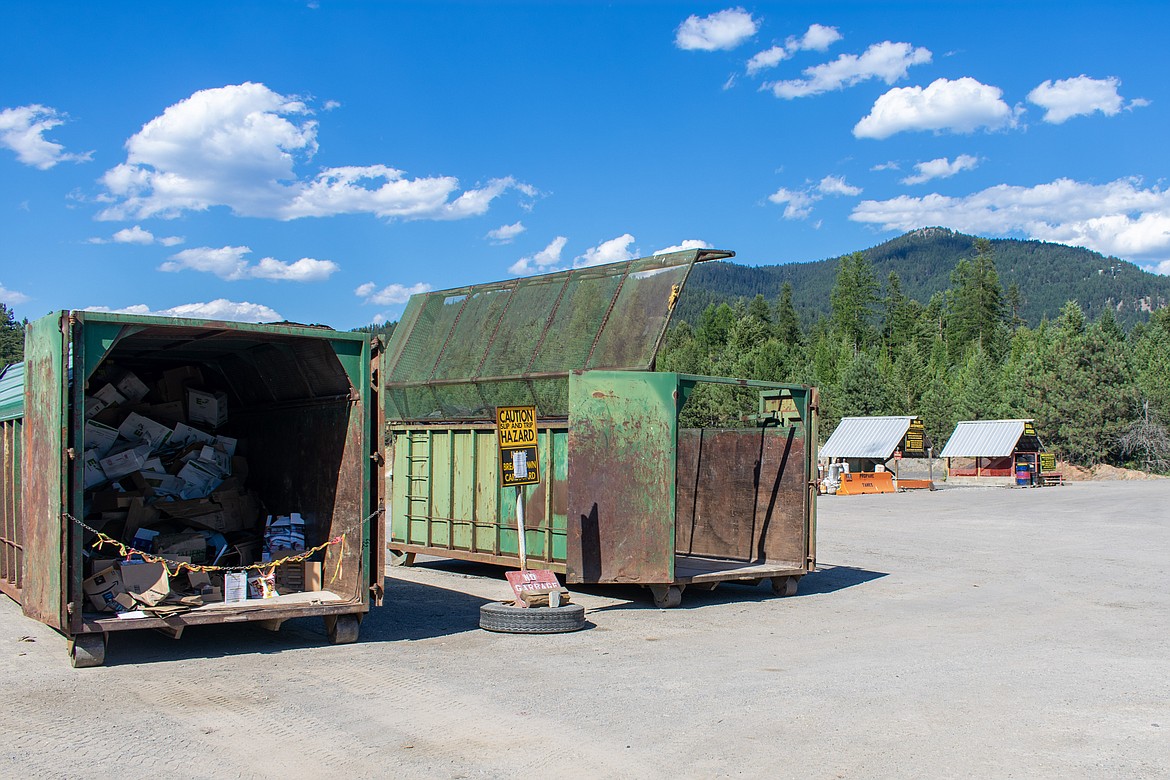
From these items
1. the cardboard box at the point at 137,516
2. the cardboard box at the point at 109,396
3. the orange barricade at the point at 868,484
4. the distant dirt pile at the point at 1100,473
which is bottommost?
the distant dirt pile at the point at 1100,473

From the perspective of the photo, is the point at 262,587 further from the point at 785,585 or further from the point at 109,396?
the point at 785,585

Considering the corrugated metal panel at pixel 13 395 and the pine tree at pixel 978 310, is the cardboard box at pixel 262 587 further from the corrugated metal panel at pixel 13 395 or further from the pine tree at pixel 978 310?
the pine tree at pixel 978 310

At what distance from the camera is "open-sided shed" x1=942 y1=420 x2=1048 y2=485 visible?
47250mm

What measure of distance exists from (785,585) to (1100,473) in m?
53.1

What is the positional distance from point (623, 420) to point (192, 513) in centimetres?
478

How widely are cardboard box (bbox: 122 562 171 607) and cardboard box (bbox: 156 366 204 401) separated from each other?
299cm

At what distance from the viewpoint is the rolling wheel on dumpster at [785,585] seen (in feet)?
42.9

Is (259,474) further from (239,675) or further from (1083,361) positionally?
(1083,361)

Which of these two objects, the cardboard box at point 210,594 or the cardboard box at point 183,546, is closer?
the cardboard box at point 210,594

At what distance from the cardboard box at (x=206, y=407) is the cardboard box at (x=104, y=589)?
304 cm

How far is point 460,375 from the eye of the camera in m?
14.9

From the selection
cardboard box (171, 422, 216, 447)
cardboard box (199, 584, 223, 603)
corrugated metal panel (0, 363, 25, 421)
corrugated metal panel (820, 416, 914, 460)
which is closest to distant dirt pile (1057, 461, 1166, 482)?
corrugated metal panel (820, 416, 914, 460)

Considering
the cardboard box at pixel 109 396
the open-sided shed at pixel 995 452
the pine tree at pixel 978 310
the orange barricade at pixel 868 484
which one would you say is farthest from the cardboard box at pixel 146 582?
the pine tree at pixel 978 310

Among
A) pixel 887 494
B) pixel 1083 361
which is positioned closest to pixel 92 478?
pixel 887 494
